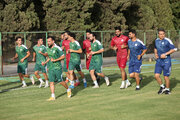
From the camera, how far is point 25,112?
383 inches

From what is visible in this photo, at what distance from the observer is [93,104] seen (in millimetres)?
10609

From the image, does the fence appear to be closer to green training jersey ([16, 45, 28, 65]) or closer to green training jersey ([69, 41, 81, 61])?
green training jersey ([16, 45, 28, 65])

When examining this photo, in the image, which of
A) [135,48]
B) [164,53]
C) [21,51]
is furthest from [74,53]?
[164,53]

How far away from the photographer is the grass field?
29.6ft

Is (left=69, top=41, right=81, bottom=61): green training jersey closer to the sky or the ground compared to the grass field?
closer to the sky

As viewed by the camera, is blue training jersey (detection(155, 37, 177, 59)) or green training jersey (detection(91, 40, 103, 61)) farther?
green training jersey (detection(91, 40, 103, 61))

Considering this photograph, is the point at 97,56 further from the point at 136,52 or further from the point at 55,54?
the point at 55,54

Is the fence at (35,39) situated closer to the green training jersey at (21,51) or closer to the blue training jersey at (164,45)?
the green training jersey at (21,51)

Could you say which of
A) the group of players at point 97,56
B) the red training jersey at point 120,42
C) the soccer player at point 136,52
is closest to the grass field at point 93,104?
the group of players at point 97,56

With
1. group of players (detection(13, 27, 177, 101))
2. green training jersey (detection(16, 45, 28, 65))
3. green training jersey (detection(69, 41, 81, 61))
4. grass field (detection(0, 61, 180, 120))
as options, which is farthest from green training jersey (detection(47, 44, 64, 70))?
green training jersey (detection(16, 45, 28, 65))

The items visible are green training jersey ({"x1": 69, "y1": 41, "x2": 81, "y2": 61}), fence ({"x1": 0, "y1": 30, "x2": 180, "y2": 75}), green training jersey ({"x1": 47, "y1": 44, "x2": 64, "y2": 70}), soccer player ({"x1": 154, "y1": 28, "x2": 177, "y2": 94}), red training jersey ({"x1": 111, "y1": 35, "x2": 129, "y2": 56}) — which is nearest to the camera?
green training jersey ({"x1": 47, "y1": 44, "x2": 64, "y2": 70})

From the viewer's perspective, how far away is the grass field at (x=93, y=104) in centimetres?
902

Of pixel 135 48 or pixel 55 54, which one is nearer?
pixel 55 54

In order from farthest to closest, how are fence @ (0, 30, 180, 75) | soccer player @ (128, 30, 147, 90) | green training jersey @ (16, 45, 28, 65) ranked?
fence @ (0, 30, 180, 75), green training jersey @ (16, 45, 28, 65), soccer player @ (128, 30, 147, 90)
